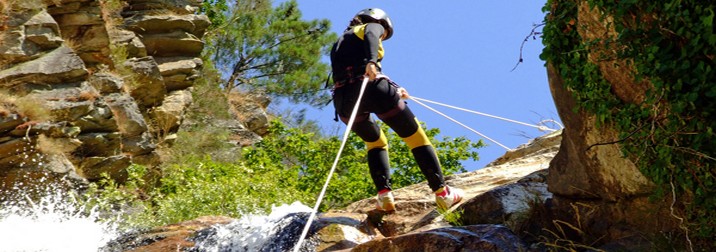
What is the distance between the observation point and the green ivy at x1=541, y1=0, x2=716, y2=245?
5660mm

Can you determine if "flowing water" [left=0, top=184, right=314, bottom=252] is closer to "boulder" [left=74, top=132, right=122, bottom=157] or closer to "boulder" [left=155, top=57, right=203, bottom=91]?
"boulder" [left=74, top=132, right=122, bottom=157]

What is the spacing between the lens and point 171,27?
2331 centimetres

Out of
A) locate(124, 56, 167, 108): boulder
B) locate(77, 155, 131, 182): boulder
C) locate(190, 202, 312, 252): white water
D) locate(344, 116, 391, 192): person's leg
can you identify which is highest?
locate(124, 56, 167, 108): boulder

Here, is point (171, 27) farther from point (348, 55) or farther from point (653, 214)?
point (653, 214)

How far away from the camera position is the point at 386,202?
9211mm

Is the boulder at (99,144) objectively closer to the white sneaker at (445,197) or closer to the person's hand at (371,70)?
the person's hand at (371,70)

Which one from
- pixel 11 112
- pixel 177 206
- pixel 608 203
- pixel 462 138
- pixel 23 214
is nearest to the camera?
pixel 608 203

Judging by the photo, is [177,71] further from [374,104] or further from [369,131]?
[374,104]

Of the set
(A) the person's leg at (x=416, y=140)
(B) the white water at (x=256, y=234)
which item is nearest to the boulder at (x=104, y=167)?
(B) the white water at (x=256, y=234)

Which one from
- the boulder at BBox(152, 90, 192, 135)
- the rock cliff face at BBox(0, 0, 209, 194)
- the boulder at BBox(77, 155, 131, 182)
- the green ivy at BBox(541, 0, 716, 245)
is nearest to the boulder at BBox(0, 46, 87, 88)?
the rock cliff face at BBox(0, 0, 209, 194)

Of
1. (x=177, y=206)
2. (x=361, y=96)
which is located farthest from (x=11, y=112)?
(x=361, y=96)

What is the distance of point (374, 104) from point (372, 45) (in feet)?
1.66

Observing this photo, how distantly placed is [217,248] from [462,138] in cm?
1316

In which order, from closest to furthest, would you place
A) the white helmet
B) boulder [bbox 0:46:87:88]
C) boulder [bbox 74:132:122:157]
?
the white helmet
boulder [bbox 0:46:87:88]
boulder [bbox 74:132:122:157]
